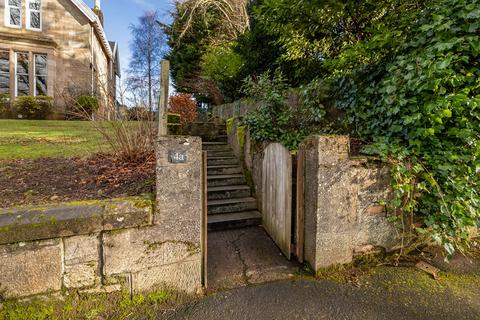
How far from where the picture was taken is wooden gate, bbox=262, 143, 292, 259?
3.03 metres

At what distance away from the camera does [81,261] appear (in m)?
2.12

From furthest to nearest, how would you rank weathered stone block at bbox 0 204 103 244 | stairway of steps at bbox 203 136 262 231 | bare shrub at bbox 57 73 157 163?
stairway of steps at bbox 203 136 262 231 < bare shrub at bbox 57 73 157 163 < weathered stone block at bbox 0 204 103 244

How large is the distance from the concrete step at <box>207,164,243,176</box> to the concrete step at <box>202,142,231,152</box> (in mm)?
833

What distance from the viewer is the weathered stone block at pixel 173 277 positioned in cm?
228

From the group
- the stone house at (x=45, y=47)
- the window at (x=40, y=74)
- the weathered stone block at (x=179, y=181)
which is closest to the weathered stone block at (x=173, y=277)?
the weathered stone block at (x=179, y=181)

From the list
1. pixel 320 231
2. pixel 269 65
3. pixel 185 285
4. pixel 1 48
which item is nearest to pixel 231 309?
pixel 185 285

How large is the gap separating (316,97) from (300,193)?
7.21 feet

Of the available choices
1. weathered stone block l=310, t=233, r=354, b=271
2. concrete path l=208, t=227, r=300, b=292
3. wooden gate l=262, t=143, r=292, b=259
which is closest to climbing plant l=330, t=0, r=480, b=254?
weathered stone block l=310, t=233, r=354, b=271

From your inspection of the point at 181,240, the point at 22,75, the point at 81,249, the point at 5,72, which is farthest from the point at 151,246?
the point at 5,72

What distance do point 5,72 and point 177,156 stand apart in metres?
15.1

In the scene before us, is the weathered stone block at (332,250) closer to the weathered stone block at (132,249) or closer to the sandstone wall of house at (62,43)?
the weathered stone block at (132,249)

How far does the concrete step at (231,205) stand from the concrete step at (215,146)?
1.76 metres

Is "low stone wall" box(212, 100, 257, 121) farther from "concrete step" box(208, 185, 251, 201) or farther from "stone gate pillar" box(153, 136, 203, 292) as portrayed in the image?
"stone gate pillar" box(153, 136, 203, 292)

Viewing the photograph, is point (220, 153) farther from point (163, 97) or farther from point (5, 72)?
point (5, 72)
